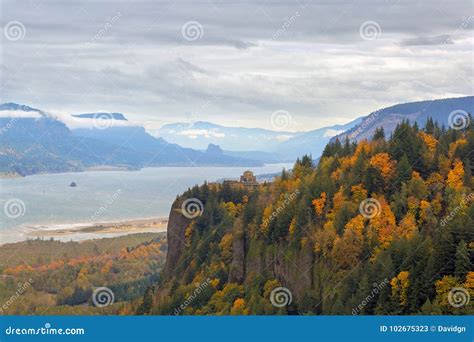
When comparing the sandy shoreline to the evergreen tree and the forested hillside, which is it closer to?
the forested hillside

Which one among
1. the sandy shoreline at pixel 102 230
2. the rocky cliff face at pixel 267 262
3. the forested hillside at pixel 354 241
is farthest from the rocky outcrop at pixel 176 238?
the sandy shoreline at pixel 102 230

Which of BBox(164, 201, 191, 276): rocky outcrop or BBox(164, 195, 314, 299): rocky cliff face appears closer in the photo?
BBox(164, 195, 314, 299): rocky cliff face

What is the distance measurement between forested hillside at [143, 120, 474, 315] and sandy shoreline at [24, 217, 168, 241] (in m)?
91.4

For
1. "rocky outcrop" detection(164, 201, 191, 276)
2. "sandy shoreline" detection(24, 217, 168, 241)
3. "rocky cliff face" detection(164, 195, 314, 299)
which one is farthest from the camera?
"sandy shoreline" detection(24, 217, 168, 241)

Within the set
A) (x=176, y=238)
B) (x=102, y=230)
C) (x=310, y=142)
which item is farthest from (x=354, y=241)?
(x=102, y=230)

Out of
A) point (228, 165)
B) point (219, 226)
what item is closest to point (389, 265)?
point (219, 226)

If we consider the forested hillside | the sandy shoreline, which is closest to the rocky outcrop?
the forested hillside

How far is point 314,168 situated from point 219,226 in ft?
33.9

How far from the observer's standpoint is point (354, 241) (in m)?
48.9

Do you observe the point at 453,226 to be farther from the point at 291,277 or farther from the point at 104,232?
the point at 104,232

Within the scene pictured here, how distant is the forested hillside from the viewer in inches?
1604

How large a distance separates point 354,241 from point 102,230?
12742 cm

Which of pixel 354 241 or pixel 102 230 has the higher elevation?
pixel 354 241

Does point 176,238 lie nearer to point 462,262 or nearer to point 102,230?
point 462,262
